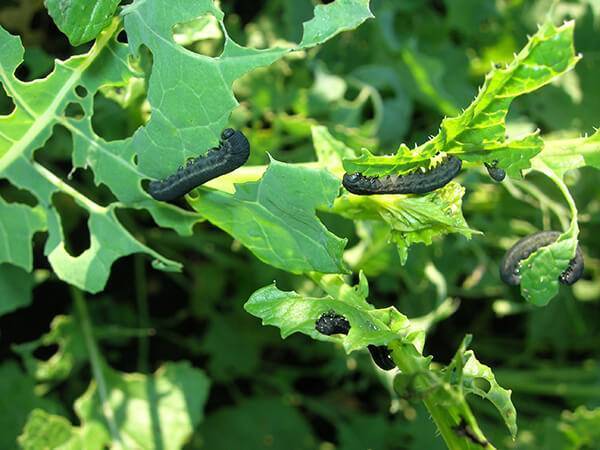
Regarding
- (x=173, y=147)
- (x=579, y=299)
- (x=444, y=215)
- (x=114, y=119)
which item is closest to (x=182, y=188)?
(x=173, y=147)

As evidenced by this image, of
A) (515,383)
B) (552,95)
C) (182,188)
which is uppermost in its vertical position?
(182,188)

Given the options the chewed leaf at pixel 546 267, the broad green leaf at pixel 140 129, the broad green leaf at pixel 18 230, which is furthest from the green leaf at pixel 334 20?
the broad green leaf at pixel 18 230

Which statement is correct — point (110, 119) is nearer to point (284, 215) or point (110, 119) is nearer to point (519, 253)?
point (284, 215)

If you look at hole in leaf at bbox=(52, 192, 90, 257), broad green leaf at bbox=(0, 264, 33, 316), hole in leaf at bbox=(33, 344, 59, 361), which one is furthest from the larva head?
hole in leaf at bbox=(33, 344, 59, 361)

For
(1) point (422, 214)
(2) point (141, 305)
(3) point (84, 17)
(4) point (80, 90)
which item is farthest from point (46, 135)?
(2) point (141, 305)

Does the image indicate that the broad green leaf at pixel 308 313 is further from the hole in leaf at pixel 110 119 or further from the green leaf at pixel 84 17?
the hole in leaf at pixel 110 119

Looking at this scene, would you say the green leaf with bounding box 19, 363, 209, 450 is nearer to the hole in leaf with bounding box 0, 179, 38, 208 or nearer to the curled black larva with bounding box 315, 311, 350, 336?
the hole in leaf with bounding box 0, 179, 38, 208

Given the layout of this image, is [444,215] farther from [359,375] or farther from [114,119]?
[359,375]
